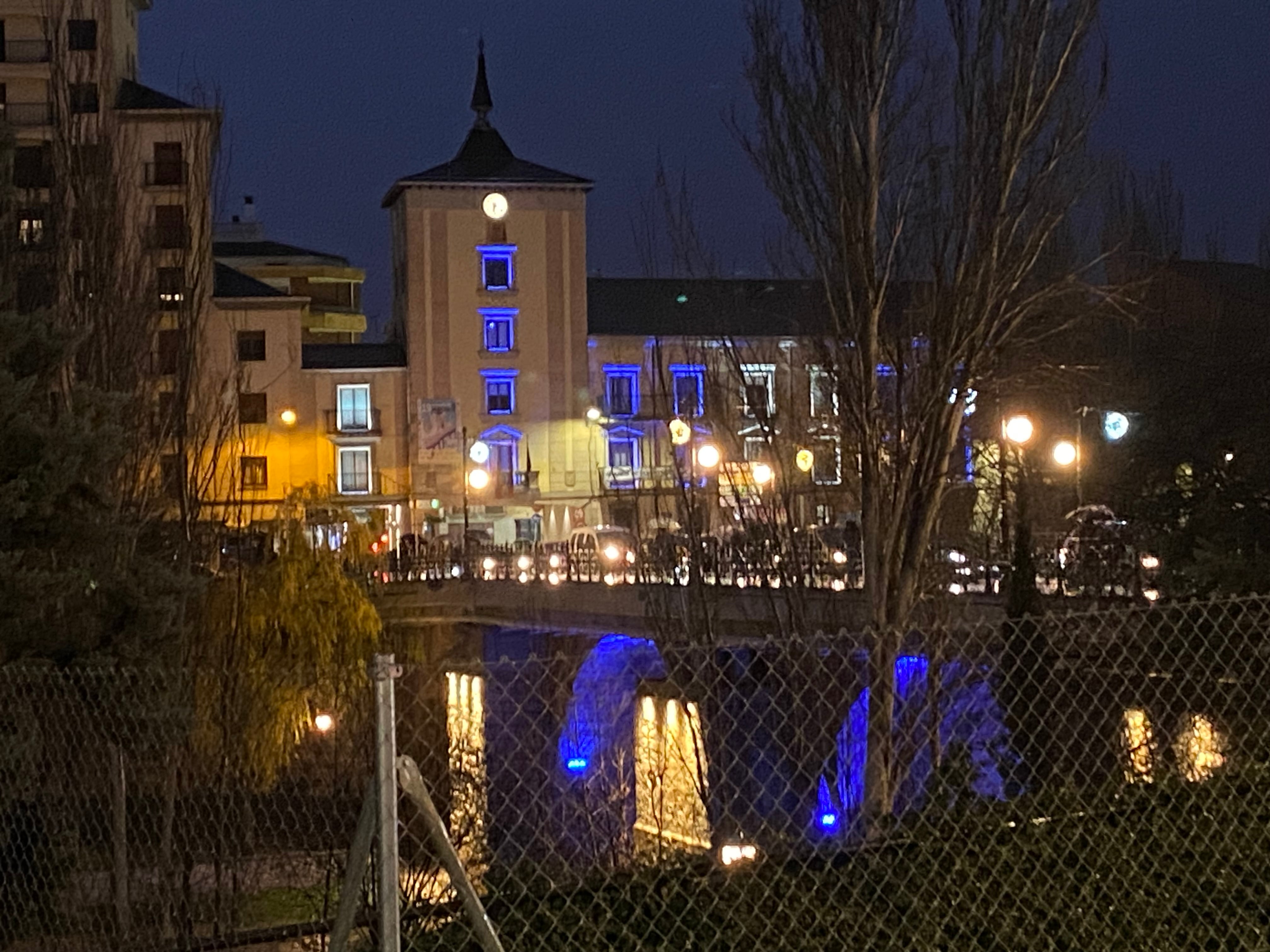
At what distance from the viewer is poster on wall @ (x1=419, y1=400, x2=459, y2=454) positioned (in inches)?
2453

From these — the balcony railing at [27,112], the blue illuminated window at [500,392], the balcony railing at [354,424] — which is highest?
the balcony railing at [27,112]

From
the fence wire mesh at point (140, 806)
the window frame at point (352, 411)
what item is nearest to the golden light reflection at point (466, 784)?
the fence wire mesh at point (140, 806)

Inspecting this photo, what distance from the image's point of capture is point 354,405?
62688 millimetres

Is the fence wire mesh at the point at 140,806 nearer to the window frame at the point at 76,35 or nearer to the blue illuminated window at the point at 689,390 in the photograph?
the window frame at the point at 76,35

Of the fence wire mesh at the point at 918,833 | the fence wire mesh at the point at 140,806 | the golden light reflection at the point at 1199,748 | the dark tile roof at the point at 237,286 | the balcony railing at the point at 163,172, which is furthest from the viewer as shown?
the dark tile roof at the point at 237,286

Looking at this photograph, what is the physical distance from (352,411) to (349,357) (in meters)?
2.15

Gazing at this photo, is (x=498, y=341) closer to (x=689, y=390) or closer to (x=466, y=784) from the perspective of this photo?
(x=689, y=390)

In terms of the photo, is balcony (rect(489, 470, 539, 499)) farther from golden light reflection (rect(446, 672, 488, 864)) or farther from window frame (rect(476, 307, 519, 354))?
golden light reflection (rect(446, 672, 488, 864))

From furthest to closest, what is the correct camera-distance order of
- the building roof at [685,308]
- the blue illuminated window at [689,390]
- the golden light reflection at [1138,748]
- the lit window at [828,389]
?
the building roof at [685,308] < the blue illuminated window at [689,390] < the lit window at [828,389] < the golden light reflection at [1138,748]

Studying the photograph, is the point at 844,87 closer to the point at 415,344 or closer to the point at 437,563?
the point at 437,563

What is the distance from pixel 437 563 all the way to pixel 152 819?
38385 mm

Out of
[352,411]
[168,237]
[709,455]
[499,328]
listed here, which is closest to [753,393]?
[168,237]

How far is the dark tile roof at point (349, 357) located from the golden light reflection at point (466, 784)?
53.1 m

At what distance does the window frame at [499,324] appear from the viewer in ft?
210
